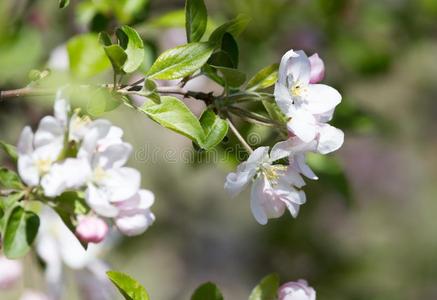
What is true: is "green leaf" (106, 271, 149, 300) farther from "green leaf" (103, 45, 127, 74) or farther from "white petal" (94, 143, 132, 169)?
"green leaf" (103, 45, 127, 74)

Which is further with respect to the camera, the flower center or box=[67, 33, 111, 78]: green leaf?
box=[67, 33, 111, 78]: green leaf

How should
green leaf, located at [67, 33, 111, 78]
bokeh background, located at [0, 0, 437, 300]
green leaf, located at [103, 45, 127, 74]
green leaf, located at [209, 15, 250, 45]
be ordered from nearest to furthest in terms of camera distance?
green leaf, located at [103, 45, 127, 74], green leaf, located at [209, 15, 250, 45], green leaf, located at [67, 33, 111, 78], bokeh background, located at [0, 0, 437, 300]

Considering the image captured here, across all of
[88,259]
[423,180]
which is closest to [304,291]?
[88,259]

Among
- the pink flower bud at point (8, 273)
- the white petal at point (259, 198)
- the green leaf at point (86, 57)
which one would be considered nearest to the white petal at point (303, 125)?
the white petal at point (259, 198)

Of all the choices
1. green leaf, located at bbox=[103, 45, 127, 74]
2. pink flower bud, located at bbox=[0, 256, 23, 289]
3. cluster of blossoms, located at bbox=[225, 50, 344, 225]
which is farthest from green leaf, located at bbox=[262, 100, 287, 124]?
pink flower bud, located at bbox=[0, 256, 23, 289]

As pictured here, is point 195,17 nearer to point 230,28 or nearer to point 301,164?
point 230,28

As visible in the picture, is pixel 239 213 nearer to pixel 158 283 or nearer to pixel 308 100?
pixel 158 283
